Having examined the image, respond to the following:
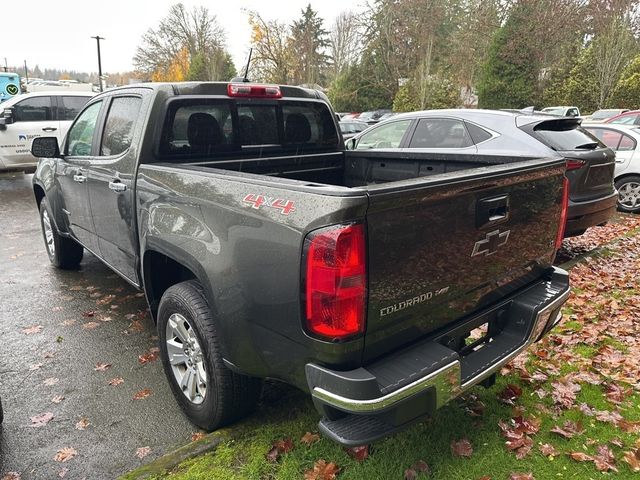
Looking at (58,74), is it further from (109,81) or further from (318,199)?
(318,199)

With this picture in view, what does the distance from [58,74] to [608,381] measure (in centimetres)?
13742

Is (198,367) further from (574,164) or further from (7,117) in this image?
(7,117)

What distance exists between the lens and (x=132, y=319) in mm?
4387

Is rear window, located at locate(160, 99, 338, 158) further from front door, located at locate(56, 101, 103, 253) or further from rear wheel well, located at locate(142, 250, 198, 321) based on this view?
front door, located at locate(56, 101, 103, 253)

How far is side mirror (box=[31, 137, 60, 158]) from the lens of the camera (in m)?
4.46

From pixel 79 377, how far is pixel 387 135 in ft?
16.9

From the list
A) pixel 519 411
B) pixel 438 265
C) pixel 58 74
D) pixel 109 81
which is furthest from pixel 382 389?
pixel 58 74

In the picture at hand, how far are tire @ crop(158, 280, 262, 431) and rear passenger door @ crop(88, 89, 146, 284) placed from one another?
0.86m

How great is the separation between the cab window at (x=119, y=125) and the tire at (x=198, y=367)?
1397 mm

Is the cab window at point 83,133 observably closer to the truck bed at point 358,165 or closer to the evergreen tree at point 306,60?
the truck bed at point 358,165

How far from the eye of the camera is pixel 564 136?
546 centimetres

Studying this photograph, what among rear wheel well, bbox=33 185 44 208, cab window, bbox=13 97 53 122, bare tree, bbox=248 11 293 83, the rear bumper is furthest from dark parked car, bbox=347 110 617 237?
bare tree, bbox=248 11 293 83

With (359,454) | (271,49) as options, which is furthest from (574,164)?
(271,49)

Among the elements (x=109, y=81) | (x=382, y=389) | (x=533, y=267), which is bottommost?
(x=382, y=389)
